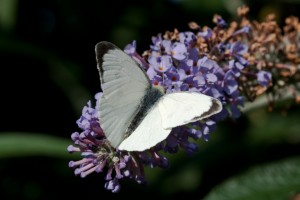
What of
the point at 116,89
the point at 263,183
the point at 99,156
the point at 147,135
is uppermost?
the point at 116,89

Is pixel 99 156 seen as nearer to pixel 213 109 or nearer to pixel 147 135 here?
pixel 147 135

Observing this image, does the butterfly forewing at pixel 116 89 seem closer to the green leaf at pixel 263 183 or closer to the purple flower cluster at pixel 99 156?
the purple flower cluster at pixel 99 156

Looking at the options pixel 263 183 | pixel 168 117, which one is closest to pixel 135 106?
pixel 168 117

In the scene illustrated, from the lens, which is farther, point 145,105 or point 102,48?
point 145,105

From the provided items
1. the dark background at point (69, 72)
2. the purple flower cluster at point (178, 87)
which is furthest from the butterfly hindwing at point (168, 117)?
the dark background at point (69, 72)

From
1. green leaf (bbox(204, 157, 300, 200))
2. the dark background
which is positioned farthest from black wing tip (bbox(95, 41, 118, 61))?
the dark background

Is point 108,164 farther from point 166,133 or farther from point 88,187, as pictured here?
point 88,187

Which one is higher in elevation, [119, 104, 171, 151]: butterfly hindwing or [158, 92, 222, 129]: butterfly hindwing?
[158, 92, 222, 129]: butterfly hindwing

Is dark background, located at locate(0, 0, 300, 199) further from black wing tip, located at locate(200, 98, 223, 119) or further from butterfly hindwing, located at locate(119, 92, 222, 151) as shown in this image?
black wing tip, located at locate(200, 98, 223, 119)
